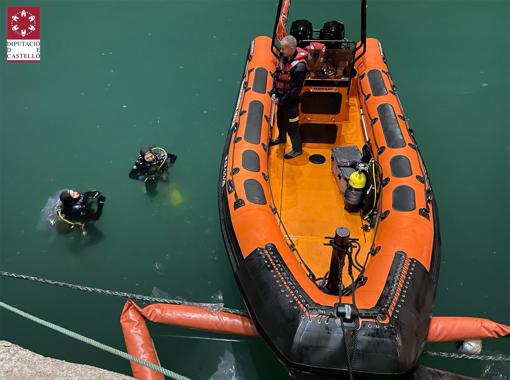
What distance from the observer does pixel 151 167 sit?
434cm

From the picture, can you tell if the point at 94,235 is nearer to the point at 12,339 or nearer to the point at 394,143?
the point at 12,339

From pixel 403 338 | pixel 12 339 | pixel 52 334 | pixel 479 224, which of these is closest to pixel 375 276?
pixel 403 338

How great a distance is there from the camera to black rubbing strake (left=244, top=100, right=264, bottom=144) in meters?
3.56

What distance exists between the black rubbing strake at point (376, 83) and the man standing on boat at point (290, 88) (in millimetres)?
877

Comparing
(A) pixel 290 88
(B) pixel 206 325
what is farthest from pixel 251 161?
(B) pixel 206 325

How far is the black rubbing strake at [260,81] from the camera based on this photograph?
407 centimetres

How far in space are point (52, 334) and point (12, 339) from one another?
1.00 ft

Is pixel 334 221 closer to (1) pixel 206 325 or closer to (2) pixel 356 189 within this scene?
(2) pixel 356 189

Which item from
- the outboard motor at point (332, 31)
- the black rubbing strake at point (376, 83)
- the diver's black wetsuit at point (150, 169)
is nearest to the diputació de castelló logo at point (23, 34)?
the diver's black wetsuit at point (150, 169)

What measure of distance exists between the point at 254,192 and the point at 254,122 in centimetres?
82

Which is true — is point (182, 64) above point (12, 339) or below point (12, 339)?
above

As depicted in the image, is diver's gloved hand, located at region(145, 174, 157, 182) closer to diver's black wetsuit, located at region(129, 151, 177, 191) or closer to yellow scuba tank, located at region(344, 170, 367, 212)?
diver's black wetsuit, located at region(129, 151, 177, 191)

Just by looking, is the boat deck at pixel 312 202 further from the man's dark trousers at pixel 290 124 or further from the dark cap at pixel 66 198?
the dark cap at pixel 66 198

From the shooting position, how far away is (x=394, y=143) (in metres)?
3.47
